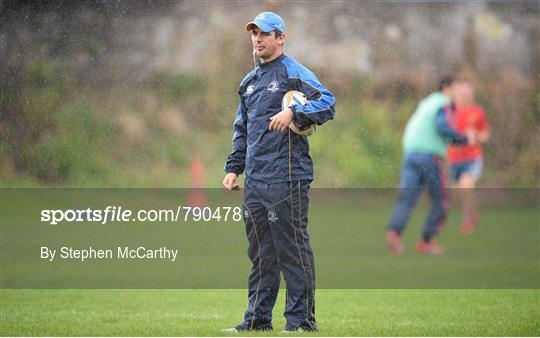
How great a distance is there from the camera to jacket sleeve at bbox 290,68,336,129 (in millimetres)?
4129

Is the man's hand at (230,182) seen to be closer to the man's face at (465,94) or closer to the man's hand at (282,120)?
the man's hand at (282,120)

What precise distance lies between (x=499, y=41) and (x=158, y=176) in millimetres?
4573

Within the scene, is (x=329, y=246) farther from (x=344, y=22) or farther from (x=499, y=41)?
(x=499, y=41)


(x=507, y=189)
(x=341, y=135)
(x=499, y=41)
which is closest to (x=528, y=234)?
(x=507, y=189)

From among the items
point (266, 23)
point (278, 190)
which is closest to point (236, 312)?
point (278, 190)

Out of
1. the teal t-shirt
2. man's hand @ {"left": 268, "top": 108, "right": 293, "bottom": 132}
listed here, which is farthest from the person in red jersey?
man's hand @ {"left": 268, "top": 108, "right": 293, "bottom": 132}

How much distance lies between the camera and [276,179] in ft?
13.9

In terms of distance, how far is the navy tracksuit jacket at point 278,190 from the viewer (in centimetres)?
424

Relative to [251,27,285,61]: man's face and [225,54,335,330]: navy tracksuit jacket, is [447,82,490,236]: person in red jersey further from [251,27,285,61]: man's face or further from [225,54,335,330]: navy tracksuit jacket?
[251,27,285,61]: man's face

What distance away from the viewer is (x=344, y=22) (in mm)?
12797

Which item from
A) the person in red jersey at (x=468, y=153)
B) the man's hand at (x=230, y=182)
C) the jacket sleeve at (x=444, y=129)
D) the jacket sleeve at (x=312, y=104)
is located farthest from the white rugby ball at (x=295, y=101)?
the person in red jersey at (x=468, y=153)

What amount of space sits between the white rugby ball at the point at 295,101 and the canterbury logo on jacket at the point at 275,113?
0.08ft

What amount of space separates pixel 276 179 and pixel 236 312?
4.11ft

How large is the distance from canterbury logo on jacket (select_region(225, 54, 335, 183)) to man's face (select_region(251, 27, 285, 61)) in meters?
0.03
